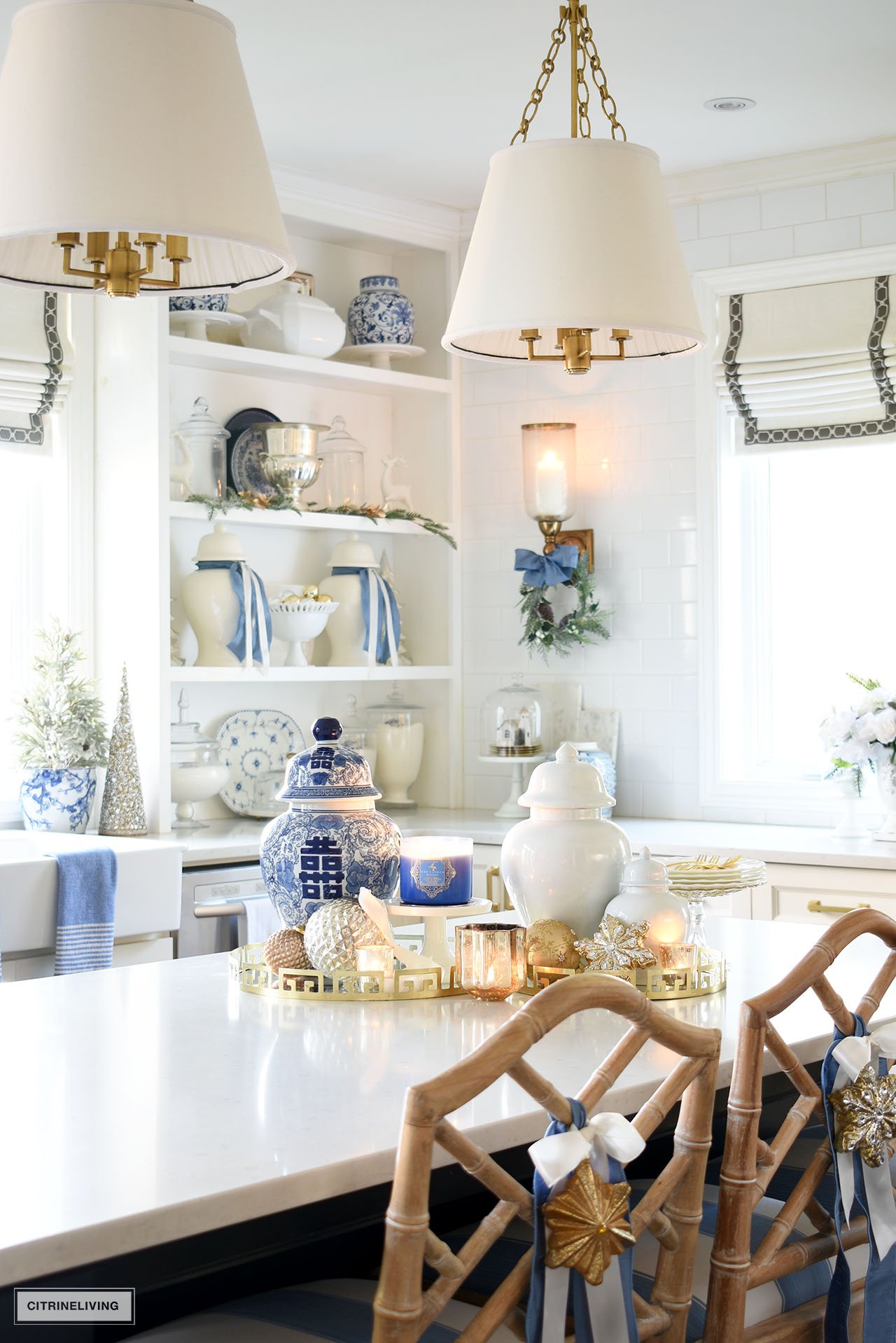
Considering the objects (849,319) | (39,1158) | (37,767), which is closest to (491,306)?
(39,1158)

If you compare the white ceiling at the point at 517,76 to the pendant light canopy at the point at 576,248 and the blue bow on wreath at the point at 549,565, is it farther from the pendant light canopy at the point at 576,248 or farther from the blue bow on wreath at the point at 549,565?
the pendant light canopy at the point at 576,248

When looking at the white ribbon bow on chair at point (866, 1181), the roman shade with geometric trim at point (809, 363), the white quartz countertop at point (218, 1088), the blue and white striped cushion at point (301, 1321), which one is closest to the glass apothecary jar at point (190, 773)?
the roman shade with geometric trim at point (809, 363)

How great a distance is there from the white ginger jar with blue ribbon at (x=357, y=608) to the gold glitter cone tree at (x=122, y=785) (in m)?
0.91

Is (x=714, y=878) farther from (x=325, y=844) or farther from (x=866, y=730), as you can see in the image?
(x=866, y=730)

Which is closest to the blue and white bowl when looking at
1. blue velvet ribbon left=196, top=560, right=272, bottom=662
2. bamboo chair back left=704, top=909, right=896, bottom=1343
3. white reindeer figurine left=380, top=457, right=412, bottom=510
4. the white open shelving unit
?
the white open shelving unit

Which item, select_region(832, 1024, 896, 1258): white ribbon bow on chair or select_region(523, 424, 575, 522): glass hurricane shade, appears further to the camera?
select_region(523, 424, 575, 522): glass hurricane shade

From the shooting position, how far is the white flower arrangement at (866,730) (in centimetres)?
372

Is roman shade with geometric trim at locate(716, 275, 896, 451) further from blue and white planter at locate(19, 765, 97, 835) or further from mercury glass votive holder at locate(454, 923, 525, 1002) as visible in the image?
mercury glass votive holder at locate(454, 923, 525, 1002)

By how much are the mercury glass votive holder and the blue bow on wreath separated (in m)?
2.71

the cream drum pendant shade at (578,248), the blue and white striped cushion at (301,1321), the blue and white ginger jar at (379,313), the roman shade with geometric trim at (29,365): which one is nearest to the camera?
the blue and white striped cushion at (301,1321)

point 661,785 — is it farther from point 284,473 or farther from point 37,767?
point 37,767

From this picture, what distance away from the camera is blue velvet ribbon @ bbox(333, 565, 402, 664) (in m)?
4.57

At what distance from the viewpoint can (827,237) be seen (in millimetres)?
4227

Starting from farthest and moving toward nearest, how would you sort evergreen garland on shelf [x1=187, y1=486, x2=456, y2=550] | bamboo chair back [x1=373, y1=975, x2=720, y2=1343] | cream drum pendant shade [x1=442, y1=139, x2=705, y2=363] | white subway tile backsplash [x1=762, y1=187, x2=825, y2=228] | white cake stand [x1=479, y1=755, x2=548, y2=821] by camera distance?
white cake stand [x1=479, y1=755, x2=548, y2=821] < white subway tile backsplash [x1=762, y1=187, x2=825, y2=228] < evergreen garland on shelf [x1=187, y1=486, x2=456, y2=550] < cream drum pendant shade [x1=442, y1=139, x2=705, y2=363] < bamboo chair back [x1=373, y1=975, x2=720, y2=1343]
